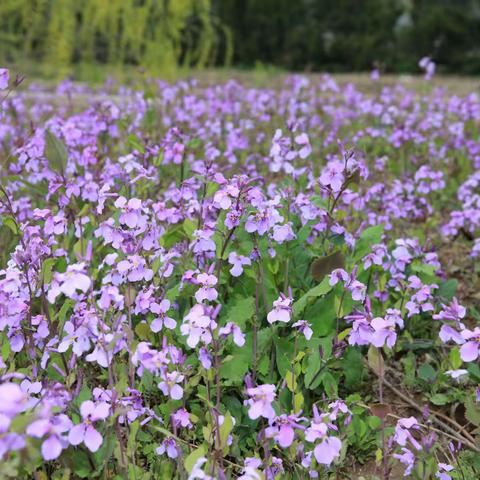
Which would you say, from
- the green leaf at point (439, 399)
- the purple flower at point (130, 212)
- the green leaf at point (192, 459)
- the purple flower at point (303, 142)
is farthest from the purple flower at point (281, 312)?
the purple flower at point (303, 142)

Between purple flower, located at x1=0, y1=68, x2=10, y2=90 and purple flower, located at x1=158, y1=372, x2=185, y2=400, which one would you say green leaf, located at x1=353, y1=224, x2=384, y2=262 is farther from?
purple flower, located at x1=0, y1=68, x2=10, y2=90

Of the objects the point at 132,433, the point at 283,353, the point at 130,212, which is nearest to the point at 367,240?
the point at 283,353

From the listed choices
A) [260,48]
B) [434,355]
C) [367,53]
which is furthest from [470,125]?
[260,48]

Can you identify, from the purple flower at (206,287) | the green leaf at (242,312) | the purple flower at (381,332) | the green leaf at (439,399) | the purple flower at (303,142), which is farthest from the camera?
the purple flower at (303,142)

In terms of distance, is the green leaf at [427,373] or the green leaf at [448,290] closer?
the green leaf at [427,373]

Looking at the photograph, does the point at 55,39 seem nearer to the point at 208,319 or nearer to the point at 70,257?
the point at 70,257

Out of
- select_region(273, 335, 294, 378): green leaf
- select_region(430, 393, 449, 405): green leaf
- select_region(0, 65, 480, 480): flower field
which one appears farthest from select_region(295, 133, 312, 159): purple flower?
select_region(430, 393, 449, 405): green leaf

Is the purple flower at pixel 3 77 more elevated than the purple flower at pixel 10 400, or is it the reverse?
the purple flower at pixel 3 77

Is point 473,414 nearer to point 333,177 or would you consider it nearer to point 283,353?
point 283,353

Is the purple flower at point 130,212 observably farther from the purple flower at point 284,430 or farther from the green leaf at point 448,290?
the green leaf at point 448,290
